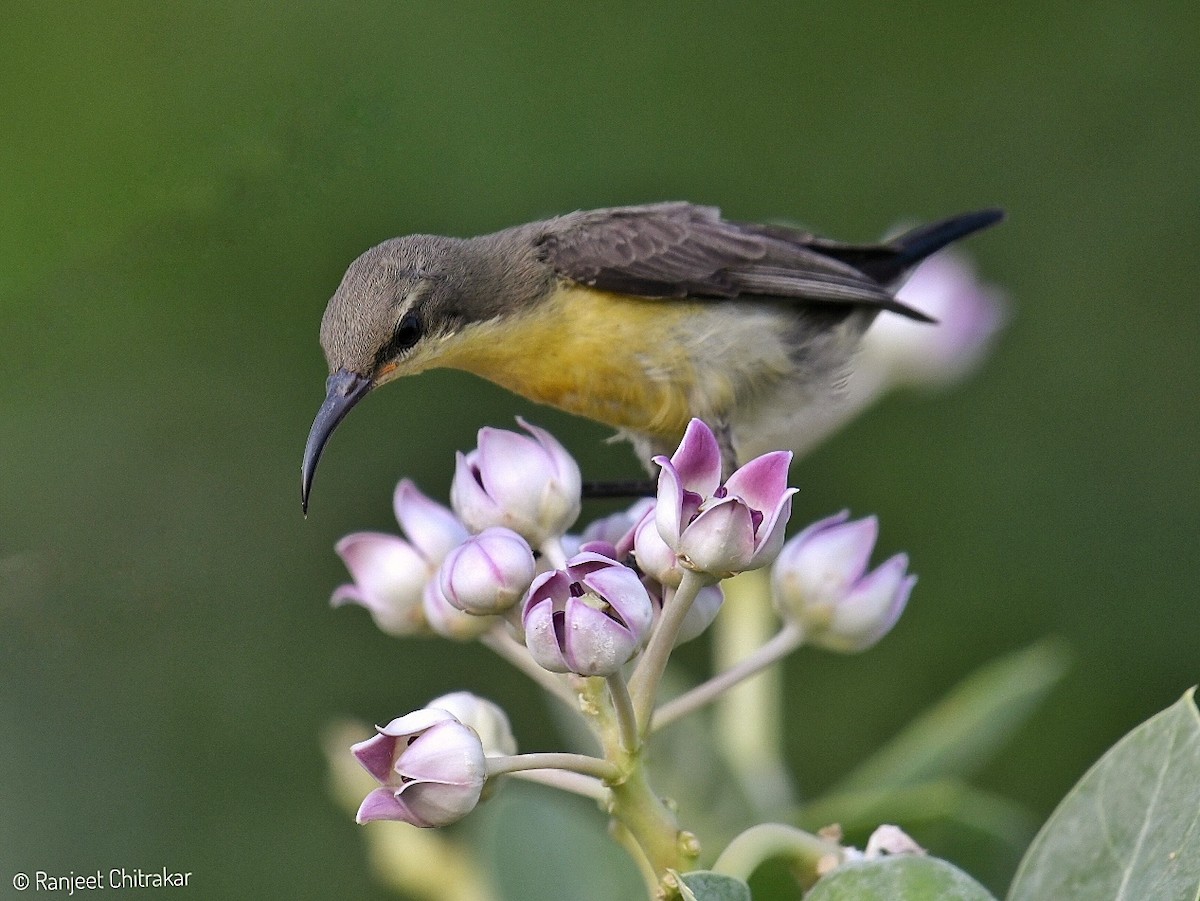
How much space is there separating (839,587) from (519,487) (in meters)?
0.47

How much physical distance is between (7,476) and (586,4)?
10.5 ft

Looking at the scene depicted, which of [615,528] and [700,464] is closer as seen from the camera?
[700,464]

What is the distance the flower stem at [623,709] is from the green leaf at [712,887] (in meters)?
0.19

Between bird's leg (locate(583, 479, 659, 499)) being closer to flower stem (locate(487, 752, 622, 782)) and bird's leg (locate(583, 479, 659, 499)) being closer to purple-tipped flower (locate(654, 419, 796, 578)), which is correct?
purple-tipped flower (locate(654, 419, 796, 578))

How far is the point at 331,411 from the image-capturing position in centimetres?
248

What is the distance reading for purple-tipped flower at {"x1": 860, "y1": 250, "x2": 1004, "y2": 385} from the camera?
3654 mm

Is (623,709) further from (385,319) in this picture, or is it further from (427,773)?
(385,319)

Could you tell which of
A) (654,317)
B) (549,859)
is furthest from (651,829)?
(654,317)

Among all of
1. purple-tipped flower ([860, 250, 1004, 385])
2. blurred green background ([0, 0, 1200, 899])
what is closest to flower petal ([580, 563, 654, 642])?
blurred green background ([0, 0, 1200, 899])

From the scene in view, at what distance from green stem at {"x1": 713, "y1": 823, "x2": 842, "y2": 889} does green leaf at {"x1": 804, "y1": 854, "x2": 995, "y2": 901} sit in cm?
14

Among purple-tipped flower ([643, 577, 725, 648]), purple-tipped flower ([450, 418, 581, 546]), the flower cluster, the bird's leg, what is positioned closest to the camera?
the flower cluster

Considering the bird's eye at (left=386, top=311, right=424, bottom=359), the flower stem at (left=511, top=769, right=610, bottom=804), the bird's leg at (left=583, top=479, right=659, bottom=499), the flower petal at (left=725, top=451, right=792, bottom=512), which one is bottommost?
the flower stem at (left=511, top=769, right=610, bottom=804)

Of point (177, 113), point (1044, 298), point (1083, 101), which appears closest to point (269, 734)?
point (177, 113)

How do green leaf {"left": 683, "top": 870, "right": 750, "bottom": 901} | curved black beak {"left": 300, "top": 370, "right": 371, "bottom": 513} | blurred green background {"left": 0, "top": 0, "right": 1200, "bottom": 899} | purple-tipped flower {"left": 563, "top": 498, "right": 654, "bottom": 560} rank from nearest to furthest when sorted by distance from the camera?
1. green leaf {"left": 683, "top": 870, "right": 750, "bottom": 901}
2. purple-tipped flower {"left": 563, "top": 498, "right": 654, "bottom": 560}
3. curved black beak {"left": 300, "top": 370, "right": 371, "bottom": 513}
4. blurred green background {"left": 0, "top": 0, "right": 1200, "bottom": 899}
